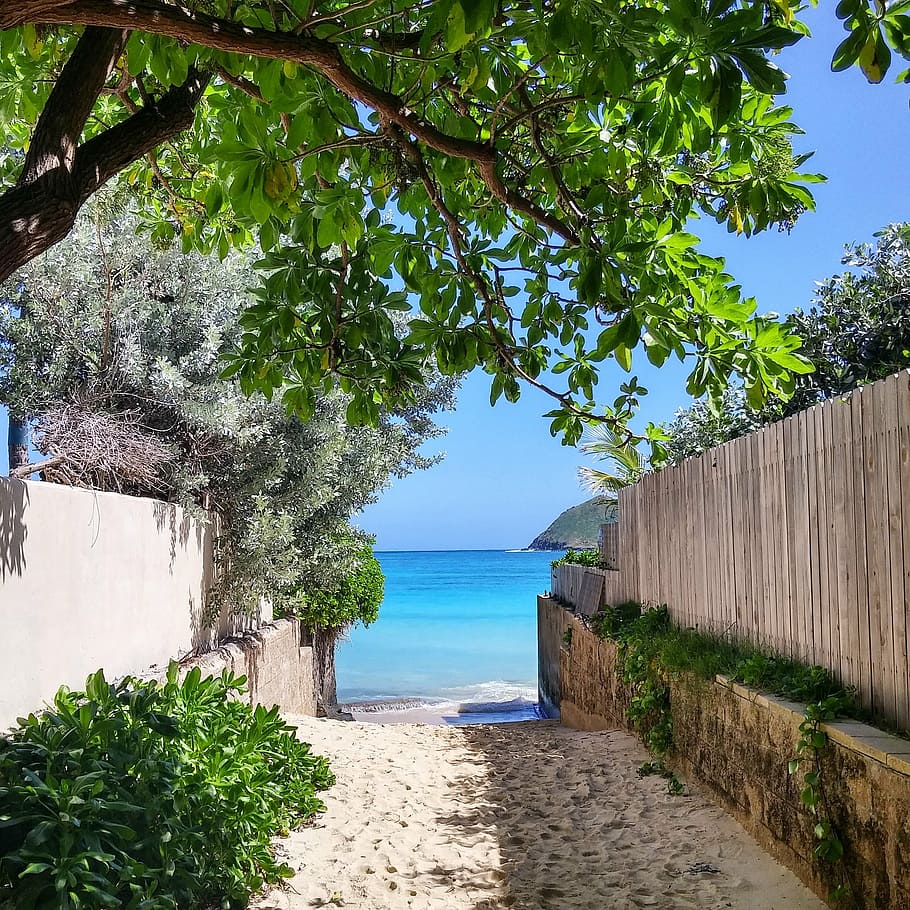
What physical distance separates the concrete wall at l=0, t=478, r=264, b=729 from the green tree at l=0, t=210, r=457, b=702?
26.4 inches

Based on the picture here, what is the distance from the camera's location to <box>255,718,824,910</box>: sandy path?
4477mm

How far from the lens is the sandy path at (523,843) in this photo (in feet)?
14.7

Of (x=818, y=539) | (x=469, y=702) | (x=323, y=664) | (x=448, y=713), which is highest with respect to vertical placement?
(x=818, y=539)

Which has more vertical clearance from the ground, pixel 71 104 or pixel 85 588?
pixel 71 104

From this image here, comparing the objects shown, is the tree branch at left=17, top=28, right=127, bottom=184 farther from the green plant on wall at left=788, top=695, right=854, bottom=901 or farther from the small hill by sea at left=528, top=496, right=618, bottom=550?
the small hill by sea at left=528, top=496, right=618, bottom=550

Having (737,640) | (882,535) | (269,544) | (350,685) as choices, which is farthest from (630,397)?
(350,685)

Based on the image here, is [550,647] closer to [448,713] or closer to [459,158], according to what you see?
[448,713]

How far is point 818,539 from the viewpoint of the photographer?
4.83 meters

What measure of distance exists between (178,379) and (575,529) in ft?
187

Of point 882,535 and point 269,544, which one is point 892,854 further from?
point 269,544

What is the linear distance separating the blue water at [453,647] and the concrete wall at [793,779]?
10.1m

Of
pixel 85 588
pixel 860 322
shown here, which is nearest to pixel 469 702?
pixel 860 322

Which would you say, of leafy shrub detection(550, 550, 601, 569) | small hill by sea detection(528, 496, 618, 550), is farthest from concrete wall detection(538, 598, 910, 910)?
small hill by sea detection(528, 496, 618, 550)

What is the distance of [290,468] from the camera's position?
9930mm
